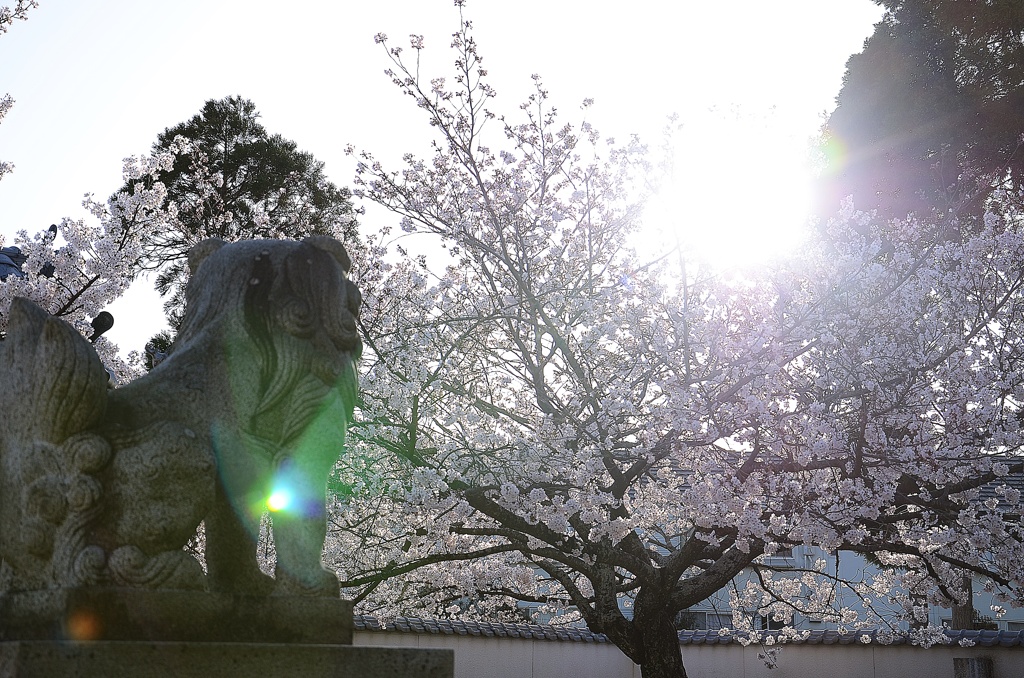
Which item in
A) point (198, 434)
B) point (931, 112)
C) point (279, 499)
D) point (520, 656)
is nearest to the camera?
point (198, 434)

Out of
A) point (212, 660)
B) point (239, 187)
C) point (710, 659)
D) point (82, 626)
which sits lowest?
point (710, 659)

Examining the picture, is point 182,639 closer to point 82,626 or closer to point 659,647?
point 82,626

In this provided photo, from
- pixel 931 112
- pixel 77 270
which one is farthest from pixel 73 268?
pixel 931 112

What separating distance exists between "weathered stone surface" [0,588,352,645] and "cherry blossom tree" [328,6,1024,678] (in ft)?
16.8

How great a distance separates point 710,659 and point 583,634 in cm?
219

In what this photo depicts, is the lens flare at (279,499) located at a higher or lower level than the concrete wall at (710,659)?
higher

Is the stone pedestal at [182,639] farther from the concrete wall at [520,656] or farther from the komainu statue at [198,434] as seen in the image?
the concrete wall at [520,656]

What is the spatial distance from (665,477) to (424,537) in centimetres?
272

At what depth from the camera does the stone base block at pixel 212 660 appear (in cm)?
275

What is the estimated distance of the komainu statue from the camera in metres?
3.09

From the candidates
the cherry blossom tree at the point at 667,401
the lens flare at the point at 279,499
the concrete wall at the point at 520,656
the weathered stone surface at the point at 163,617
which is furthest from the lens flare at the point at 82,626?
the concrete wall at the point at 520,656

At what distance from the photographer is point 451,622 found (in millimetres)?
14461

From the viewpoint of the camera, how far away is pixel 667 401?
839cm

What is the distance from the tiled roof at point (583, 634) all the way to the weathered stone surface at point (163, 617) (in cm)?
1022
